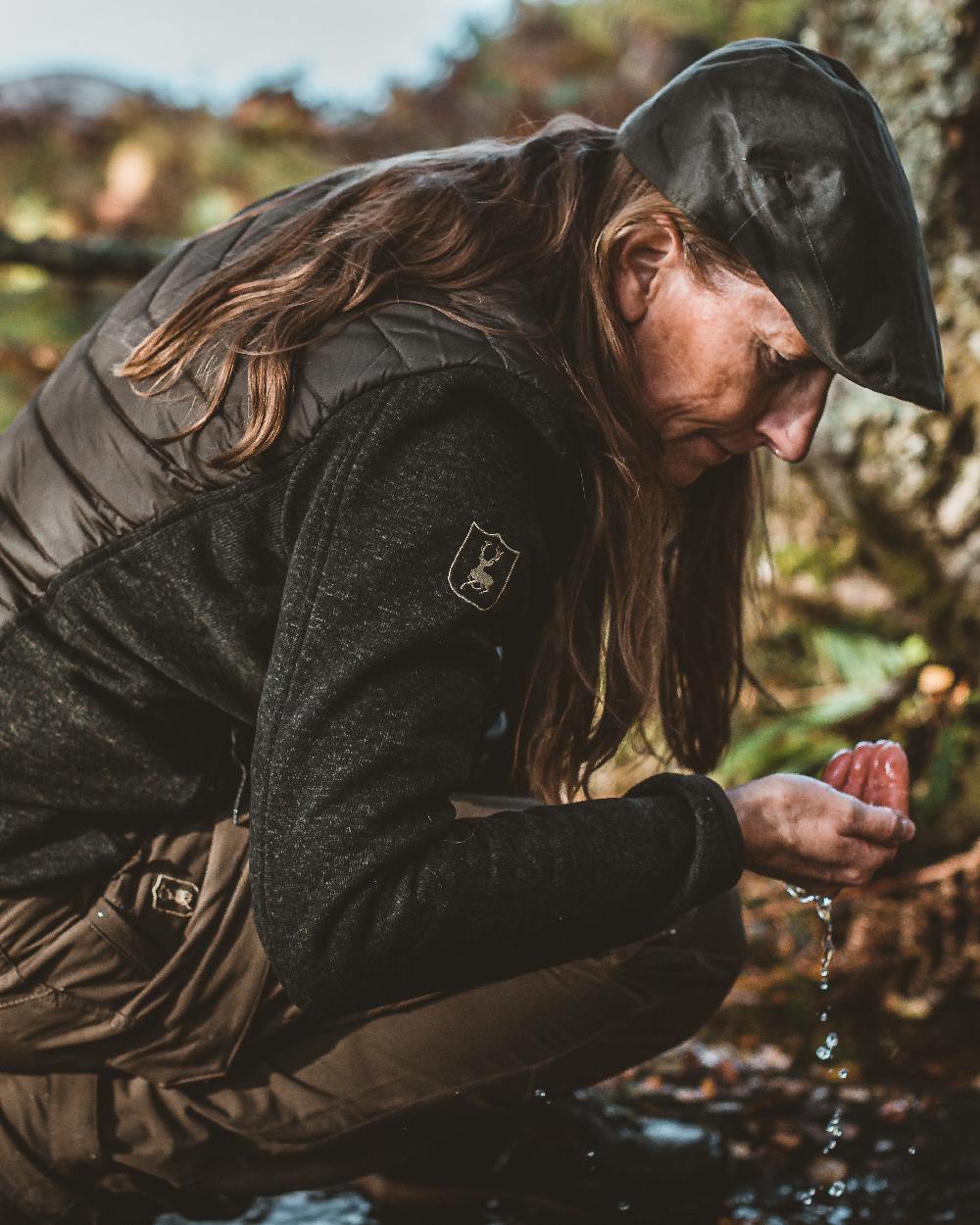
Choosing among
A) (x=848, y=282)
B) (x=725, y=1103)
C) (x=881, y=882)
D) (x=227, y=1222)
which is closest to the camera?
(x=848, y=282)

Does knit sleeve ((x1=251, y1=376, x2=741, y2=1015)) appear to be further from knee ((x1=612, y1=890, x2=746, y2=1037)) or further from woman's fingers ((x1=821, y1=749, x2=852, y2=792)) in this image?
woman's fingers ((x1=821, y1=749, x2=852, y2=792))

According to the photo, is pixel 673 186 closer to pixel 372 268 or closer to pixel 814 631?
pixel 372 268

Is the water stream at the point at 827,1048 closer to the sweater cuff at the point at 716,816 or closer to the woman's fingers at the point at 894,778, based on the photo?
the woman's fingers at the point at 894,778

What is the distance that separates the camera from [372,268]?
1862 mm

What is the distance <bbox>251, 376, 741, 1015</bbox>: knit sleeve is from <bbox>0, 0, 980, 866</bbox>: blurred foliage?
3.29 feet

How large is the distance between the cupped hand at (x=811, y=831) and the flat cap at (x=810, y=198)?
658 millimetres

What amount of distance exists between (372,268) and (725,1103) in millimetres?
2233

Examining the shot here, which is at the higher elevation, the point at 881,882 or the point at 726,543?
the point at 726,543

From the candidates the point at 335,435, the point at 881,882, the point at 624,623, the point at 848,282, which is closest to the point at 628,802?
the point at 624,623

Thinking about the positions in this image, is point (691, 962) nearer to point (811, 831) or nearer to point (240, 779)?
point (811, 831)

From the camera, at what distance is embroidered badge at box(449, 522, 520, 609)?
5.48 feet

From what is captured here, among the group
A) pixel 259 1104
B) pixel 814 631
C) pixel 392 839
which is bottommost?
pixel 259 1104

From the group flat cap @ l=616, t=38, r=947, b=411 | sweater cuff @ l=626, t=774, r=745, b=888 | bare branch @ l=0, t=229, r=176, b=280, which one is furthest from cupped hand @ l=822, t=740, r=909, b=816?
bare branch @ l=0, t=229, r=176, b=280

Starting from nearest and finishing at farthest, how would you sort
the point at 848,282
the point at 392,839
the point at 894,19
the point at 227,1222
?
1. the point at 392,839
2. the point at 848,282
3. the point at 227,1222
4. the point at 894,19
